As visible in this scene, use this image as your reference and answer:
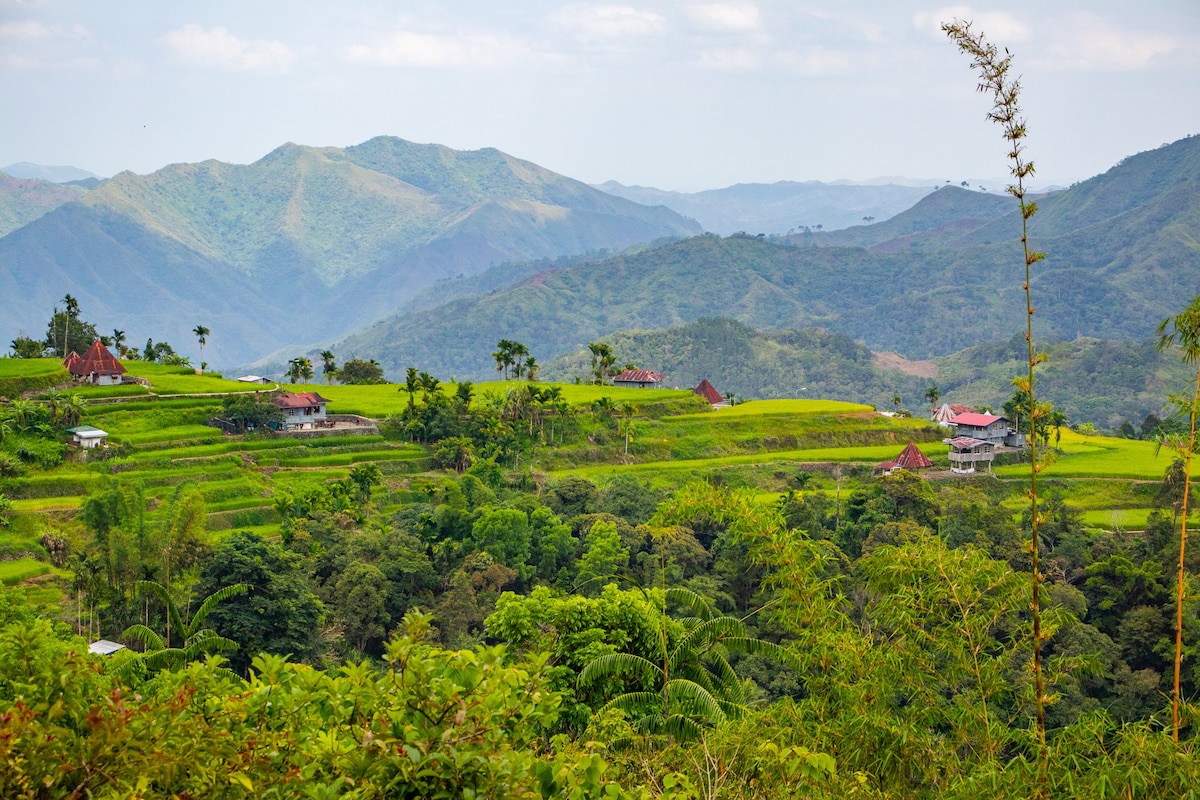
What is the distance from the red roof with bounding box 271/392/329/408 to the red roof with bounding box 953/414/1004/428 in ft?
117

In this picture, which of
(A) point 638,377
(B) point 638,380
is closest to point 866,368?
(A) point 638,377

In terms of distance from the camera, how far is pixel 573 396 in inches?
2662

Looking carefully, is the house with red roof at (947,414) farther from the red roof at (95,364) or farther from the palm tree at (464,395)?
the red roof at (95,364)

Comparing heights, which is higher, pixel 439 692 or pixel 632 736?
pixel 439 692

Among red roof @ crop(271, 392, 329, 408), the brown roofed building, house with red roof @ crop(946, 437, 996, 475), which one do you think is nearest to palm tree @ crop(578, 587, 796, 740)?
red roof @ crop(271, 392, 329, 408)

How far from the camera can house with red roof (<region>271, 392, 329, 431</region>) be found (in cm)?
5359

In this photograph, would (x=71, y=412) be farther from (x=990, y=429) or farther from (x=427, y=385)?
(x=990, y=429)

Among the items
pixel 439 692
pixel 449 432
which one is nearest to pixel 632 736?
pixel 439 692

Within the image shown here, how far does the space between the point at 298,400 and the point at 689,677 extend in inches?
1718

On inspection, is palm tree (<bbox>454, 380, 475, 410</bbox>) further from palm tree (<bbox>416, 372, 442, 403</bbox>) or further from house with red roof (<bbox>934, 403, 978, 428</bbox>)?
house with red roof (<bbox>934, 403, 978, 428</bbox>)

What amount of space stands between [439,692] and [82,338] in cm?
6998

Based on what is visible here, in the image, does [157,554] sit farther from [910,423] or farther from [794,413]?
[910,423]

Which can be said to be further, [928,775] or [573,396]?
[573,396]

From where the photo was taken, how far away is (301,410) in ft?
178
